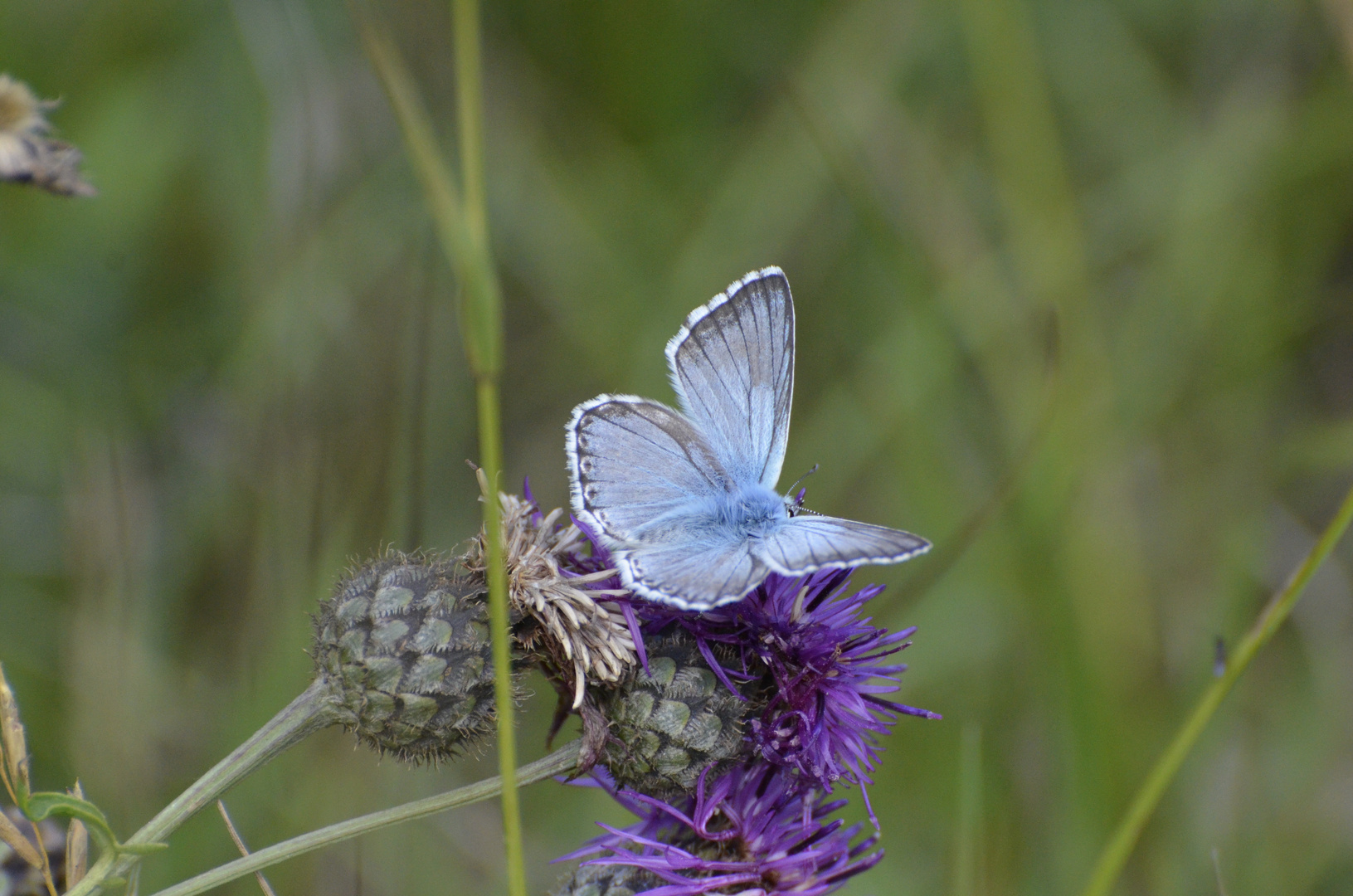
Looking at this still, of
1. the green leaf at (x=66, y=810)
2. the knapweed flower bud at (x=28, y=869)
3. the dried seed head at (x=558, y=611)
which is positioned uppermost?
the dried seed head at (x=558, y=611)

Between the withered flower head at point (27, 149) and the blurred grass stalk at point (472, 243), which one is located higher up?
the withered flower head at point (27, 149)

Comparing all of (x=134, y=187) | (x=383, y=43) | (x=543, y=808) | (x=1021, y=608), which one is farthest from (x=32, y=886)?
(x=1021, y=608)

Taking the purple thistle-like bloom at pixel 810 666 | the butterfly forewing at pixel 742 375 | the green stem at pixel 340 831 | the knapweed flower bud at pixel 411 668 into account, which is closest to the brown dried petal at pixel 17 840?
the green stem at pixel 340 831

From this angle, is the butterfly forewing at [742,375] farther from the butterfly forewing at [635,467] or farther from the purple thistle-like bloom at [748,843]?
the purple thistle-like bloom at [748,843]

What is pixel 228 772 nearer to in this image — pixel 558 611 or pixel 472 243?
pixel 558 611

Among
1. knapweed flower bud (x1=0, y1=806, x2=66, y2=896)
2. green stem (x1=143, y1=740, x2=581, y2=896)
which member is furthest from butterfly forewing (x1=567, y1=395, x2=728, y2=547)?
knapweed flower bud (x1=0, y1=806, x2=66, y2=896)

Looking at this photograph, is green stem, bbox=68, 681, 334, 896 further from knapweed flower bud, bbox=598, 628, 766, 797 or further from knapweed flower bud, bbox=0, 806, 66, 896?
knapweed flower bud, bbox=598, 628, 766, 797

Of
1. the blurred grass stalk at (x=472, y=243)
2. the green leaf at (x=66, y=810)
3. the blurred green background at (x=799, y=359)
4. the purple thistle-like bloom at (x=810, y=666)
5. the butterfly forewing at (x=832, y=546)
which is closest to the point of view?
the blurred grass stalk at (x=472, y=243)
